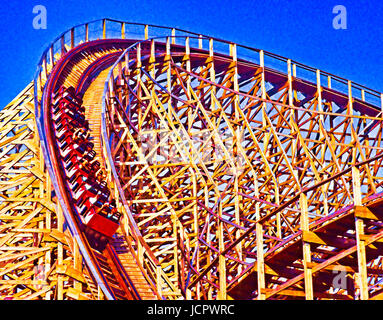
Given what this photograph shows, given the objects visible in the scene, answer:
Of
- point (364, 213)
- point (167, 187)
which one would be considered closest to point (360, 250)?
point (364, 213)

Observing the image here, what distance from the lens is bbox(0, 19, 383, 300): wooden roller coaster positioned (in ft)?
30.6

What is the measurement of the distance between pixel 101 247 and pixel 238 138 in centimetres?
514

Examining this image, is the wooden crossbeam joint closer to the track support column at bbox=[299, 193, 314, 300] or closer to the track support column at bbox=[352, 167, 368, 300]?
the track support column at bbox=[352, 167, 368, 300]

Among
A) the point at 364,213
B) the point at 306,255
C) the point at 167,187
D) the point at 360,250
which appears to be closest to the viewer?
the point at 360,250

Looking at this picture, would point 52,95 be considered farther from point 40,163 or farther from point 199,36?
point 199,36

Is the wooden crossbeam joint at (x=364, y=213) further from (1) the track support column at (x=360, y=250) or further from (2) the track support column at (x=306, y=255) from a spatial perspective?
(2) the track support column at (x=306, y=255)

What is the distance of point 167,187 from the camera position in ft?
51.9

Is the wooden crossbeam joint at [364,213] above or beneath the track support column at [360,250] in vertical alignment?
above

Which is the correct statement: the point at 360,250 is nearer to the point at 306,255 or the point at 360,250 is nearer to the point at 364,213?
the point at 364,213

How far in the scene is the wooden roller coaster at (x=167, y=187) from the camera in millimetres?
9312

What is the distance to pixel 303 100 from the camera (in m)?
18.8

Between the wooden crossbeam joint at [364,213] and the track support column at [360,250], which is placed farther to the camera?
the wooden crossbeam joint at [364,213]

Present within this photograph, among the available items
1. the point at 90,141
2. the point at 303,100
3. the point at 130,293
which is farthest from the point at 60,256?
the point at 303,100

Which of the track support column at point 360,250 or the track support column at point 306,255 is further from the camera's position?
the track support column at point 306,255
